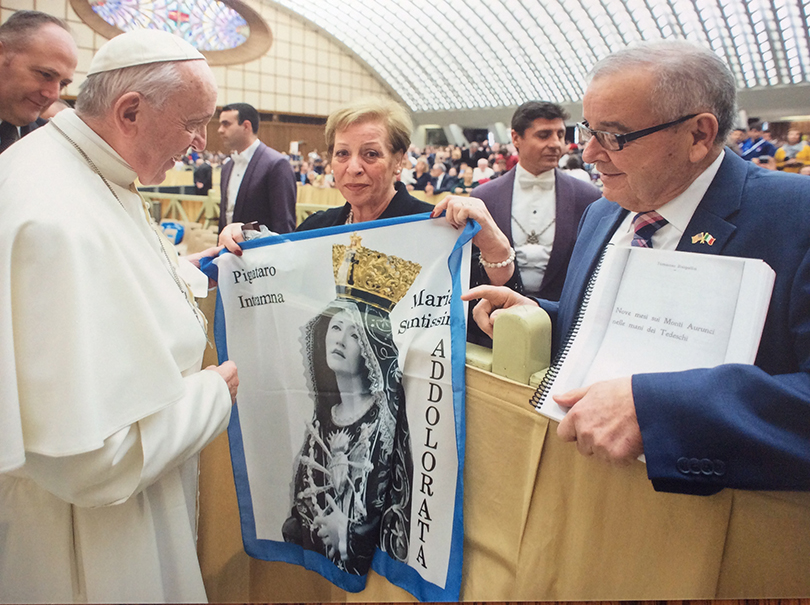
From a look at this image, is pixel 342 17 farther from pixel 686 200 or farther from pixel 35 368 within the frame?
pixel 35 368

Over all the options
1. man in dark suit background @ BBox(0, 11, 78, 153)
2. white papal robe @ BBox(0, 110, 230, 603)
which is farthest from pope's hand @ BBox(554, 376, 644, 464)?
man in dark suit background @ BBox(0, 11, 78, 153)

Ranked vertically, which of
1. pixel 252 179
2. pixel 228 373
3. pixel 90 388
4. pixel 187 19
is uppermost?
pixel 187 19

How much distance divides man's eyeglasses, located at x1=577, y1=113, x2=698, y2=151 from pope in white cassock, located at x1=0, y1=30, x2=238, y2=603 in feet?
2.95

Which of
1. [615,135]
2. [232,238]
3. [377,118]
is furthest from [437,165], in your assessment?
[232,238]

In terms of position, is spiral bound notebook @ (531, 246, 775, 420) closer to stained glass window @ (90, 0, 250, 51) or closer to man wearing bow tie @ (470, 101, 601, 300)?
man wearing bow tie @ (470, 101, 601, 300)

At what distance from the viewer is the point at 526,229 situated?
1.57m

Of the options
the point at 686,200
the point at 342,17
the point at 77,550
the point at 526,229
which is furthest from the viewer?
the point at 342,17

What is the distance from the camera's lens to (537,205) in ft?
5.14

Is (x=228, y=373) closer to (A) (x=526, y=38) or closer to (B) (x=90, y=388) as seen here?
(B) (x=90, y=388)

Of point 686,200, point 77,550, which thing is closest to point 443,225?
point 686,200

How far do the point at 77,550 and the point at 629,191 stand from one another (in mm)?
1584

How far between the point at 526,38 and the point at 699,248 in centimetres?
82

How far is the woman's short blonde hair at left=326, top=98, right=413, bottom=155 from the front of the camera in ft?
5.26

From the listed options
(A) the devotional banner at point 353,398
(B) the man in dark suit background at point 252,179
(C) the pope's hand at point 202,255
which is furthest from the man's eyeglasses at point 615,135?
(C) the pope's hand at point 202,255
